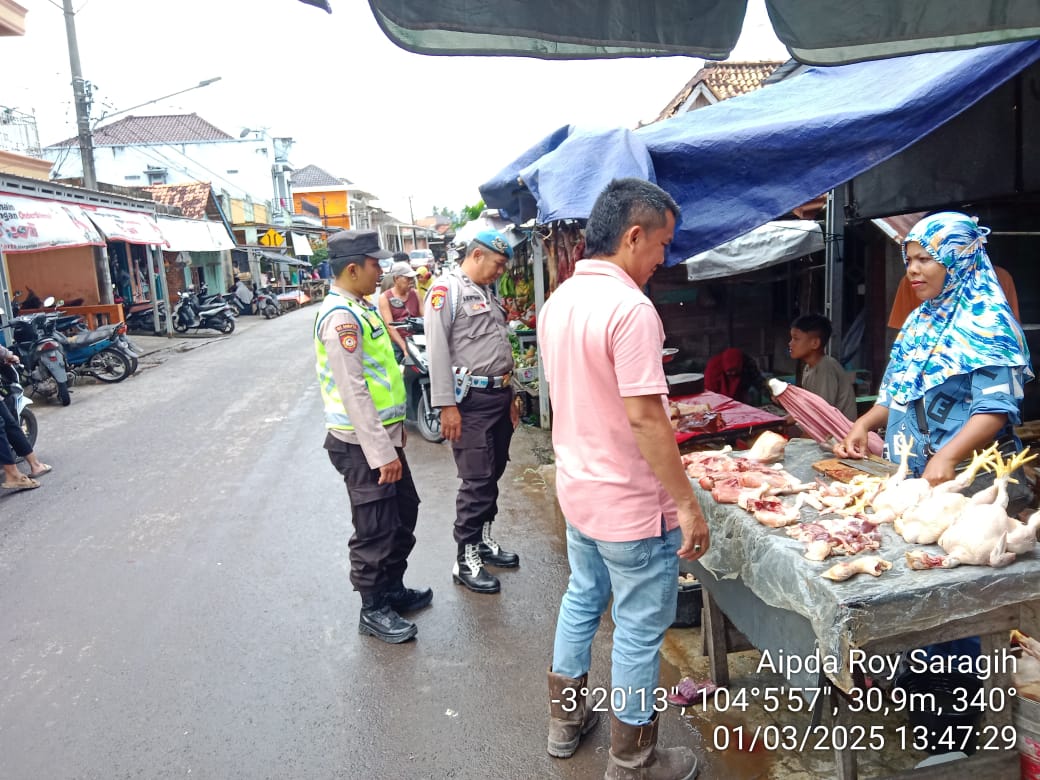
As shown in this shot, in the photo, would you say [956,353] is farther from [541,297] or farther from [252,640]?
[541,297]

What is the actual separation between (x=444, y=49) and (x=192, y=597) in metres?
3.70

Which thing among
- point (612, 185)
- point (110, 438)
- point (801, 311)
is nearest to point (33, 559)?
point (110, 438)

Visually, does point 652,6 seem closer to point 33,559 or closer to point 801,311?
point 33,559

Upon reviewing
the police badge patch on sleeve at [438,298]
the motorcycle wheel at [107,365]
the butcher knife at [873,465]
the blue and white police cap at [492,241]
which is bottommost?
the motorcycle wheel at [107,365]

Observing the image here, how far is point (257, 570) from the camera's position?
186 inches

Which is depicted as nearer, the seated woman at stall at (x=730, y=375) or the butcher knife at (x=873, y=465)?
the butcher knife at (x=873, y=465)

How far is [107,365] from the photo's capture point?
12.8 m

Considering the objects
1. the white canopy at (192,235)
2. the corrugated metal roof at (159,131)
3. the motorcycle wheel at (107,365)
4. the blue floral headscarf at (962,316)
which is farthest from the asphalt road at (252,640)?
the corrugated metal roof at (159,131)

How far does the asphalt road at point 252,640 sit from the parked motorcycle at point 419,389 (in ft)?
2.53

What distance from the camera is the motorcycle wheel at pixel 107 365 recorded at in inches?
500

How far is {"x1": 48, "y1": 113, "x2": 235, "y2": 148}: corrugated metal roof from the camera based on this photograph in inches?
1720

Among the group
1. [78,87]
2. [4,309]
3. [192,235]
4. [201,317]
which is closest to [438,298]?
[4,309]

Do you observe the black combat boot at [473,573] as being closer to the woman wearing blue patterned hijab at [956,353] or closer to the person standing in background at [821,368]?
the woman wearing blue patterned hijab at [956,353]

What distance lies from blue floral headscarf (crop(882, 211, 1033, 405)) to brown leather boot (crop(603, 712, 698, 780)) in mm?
1705
